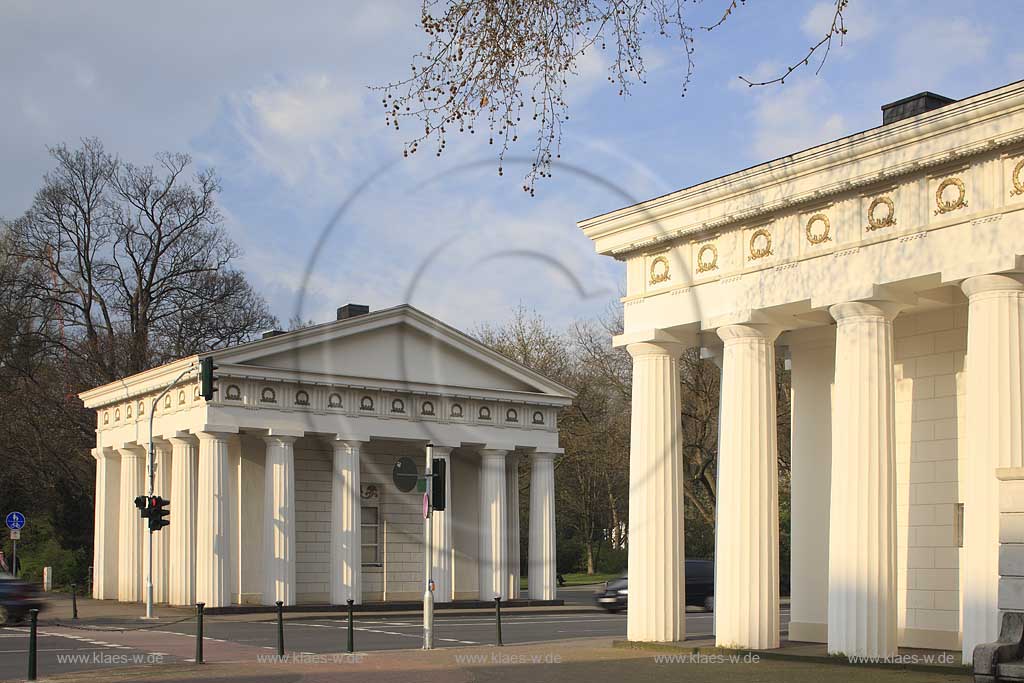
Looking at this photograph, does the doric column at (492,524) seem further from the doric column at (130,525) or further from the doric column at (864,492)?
the doric column at (864,492)

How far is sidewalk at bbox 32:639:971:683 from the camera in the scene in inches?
682

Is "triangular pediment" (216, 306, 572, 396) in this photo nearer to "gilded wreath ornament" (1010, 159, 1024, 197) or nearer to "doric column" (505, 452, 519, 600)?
"doric column" (505, 452, 519, 600)

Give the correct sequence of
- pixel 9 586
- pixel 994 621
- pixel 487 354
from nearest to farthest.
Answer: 1. pixel 994 621
2. pixel 9 586
3. pixel 487 354

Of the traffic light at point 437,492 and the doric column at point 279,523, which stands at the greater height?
the traffic light at point 437,492

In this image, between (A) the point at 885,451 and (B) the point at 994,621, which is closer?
(B) the point at 994,621

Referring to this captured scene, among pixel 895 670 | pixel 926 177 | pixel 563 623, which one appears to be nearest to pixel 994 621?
pixel 895 670

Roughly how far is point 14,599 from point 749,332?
20.9 m

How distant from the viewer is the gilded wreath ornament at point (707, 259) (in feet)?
71.6

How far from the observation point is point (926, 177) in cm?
1822

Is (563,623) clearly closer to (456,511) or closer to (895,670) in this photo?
(456,511)

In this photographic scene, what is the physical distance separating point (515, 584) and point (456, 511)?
3685 mm

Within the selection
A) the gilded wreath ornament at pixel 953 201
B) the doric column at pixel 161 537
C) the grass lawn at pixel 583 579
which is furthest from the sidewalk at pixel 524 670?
the grass lawn at pixel 583 579

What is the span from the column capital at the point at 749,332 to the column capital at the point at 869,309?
1.92 m

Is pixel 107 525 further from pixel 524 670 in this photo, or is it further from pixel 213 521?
pixel 524 670
